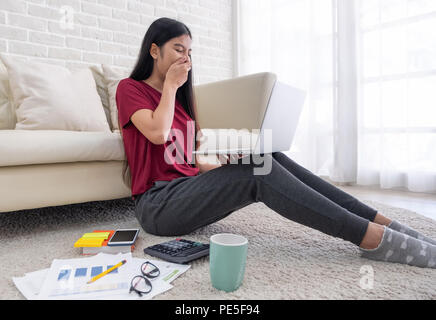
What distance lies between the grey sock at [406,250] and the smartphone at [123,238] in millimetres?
694

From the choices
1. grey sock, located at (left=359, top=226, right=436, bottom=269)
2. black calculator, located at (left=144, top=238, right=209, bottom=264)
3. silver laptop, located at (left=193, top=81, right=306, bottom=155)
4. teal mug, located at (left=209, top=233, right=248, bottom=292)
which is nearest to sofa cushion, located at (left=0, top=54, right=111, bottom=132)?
silver laptop, located at (left=193, top=81, right=306, bottom=155)

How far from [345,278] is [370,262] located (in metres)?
0.13

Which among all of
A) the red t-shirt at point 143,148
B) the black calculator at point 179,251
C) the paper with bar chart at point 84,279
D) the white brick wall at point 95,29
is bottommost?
the paper with bar chart at point 84,279

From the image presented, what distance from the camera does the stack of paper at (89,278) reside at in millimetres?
692

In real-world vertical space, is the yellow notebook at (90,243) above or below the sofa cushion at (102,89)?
below

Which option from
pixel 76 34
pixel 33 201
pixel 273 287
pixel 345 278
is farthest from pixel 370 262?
pixel 76 34

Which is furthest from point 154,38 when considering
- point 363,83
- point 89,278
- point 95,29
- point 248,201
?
point 363,83

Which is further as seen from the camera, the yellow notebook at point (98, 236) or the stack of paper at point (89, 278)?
the yellow notebook at point (98, 236)

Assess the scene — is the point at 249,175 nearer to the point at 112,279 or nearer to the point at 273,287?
the point at 273,287

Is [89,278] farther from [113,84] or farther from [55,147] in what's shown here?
[113,84]

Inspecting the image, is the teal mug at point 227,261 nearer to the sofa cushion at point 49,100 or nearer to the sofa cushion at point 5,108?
the sofa cushion at point 49,100

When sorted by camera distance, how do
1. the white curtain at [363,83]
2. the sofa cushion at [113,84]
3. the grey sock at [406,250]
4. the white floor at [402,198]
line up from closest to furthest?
the grey sock at [406,250], the white floor at [402,198], the sofa cushion at [113,84], the white curtain at [363,83]

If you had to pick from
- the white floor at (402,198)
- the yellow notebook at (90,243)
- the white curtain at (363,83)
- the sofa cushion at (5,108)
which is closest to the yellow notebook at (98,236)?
the yellow notebook at (90,243)

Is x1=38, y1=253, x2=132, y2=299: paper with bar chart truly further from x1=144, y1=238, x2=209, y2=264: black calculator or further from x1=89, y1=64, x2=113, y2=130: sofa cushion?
x1=89, y1=64, x2=113, y2=130: sofa cushion
